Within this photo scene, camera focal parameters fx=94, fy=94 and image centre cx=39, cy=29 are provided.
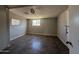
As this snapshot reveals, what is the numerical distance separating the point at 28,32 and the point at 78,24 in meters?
10.7

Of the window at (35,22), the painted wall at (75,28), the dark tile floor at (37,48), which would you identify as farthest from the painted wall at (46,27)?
the painted wall at (75,28)

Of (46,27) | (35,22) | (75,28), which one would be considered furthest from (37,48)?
(35,22)

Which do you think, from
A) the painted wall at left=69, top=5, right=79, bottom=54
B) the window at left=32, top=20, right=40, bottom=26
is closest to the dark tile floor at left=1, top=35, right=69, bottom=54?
the painted wall at left=69, top=5, right=79, bottom=54

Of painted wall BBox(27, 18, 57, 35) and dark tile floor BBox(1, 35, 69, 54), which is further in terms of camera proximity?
painted wall BBox(27, 18, 57, 35)

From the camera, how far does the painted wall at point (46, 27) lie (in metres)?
10.6

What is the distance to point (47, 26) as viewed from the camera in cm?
1090

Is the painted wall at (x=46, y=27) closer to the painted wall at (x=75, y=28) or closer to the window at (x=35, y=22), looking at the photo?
the window at (x=35, y=22)

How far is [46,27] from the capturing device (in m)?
11.0

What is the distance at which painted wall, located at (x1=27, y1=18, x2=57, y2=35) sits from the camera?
10.6 meters

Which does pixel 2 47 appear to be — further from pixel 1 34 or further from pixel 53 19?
pixel 53 19

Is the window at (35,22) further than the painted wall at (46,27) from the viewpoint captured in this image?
Yes

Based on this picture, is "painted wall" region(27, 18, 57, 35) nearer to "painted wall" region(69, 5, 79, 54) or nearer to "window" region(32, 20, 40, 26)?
"window" region(32, 20, 40, 26)

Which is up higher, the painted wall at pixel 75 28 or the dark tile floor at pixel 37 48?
the painted wall at pixel 75 28
